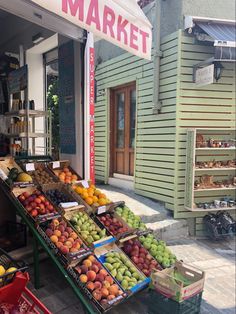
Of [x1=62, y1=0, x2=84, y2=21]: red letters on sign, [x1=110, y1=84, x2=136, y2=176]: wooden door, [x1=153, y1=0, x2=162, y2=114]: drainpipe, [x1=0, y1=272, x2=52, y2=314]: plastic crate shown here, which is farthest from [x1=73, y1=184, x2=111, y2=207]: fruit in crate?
[x1=110, y1=84, x2=136, y2=176]: wooden door

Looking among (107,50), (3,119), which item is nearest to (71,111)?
(3,119)

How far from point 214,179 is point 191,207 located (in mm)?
853

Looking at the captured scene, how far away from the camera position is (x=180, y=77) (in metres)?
5.20

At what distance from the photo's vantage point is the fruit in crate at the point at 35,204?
3045 millimetres

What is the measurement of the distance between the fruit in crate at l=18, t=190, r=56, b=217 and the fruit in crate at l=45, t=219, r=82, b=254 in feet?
0.56

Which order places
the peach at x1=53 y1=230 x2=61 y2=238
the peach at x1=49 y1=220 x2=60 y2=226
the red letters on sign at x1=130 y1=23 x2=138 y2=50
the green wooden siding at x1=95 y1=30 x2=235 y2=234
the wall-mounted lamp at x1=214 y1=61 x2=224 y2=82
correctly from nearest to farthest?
the red letters on sign at x1=130 y1=23 x2=138 y2=50 → the peach at x1=53 y1=230 x2=61 y2=238 → the peach at x1=49 y1=220 x2=60 y2=226 → the wall-mounted lamp at x1=214 y1=61 x2=224 y2=82 → the green wooden siding at x1=95 y1=30 x2=235 y2=234

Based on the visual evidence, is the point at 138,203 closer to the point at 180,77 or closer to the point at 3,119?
the point at 180,77

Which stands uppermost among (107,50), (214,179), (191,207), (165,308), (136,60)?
(107,50)

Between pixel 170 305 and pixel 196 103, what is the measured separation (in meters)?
3.70

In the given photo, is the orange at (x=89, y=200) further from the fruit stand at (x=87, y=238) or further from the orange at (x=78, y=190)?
the orange at (x=78, y=190)

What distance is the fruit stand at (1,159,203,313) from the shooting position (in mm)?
2619

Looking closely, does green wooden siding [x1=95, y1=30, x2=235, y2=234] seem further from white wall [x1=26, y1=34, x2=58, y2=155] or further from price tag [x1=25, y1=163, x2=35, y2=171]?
price tag [x1=25, y1=163, x2=35, y2=171]

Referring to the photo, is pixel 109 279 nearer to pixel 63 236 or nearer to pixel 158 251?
pixel 63 236

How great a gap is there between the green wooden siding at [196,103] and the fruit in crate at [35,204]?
281 cm
